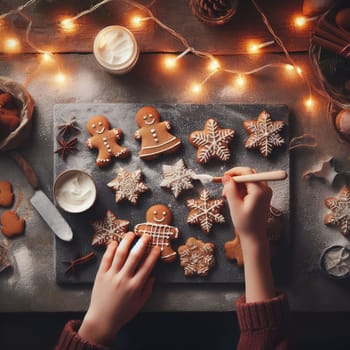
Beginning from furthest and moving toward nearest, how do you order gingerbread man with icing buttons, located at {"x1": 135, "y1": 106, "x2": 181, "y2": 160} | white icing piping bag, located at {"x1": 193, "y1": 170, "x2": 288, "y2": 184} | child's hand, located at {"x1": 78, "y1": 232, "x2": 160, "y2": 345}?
gingerbread man with icing buttons, located at {"x1": 135, "y1": 106, "x2": 181, "y2": 160} < child's hand, located at {"x1": 78, "y1": 232, "x2": 160, "y2": 345} < white icing piping bag, located at {"x1": 193, "y1": 170, "x2": 288, "y2": 184}

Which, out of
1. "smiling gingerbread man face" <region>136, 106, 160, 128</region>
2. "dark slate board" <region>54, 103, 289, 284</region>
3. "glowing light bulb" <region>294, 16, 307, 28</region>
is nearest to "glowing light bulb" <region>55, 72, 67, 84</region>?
"dark slate board" <region>54, 103, 289, 284</region>

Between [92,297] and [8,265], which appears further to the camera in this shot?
[8,265]

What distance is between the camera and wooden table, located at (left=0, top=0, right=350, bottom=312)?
1.58m

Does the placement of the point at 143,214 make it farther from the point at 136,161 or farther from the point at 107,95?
the point at 107,95

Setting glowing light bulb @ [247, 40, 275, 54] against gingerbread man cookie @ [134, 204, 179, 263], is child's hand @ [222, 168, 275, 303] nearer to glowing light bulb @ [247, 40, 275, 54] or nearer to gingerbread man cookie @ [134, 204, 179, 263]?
gingerbread man cookie @ [134, 204, 179, 263]

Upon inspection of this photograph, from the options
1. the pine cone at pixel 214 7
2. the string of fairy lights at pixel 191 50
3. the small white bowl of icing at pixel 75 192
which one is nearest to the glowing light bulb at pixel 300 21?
the string of fairy lights at pixel 191 50

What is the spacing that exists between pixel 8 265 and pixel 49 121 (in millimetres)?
543

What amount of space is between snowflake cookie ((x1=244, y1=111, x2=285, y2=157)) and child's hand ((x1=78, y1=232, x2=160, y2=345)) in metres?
0.50

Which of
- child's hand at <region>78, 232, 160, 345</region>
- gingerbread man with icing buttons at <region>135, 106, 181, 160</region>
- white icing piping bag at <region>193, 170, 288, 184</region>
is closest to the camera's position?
white icing piping bag at <region>193, 170, 288, 184</region>

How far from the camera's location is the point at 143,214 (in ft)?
5.16

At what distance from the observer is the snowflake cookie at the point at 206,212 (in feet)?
5.04

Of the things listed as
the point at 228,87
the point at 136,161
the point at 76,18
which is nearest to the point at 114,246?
the point at 136,161

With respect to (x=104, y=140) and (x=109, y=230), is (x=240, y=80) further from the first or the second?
Answer: (x=109, y=230)

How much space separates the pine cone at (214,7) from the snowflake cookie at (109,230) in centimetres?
77
